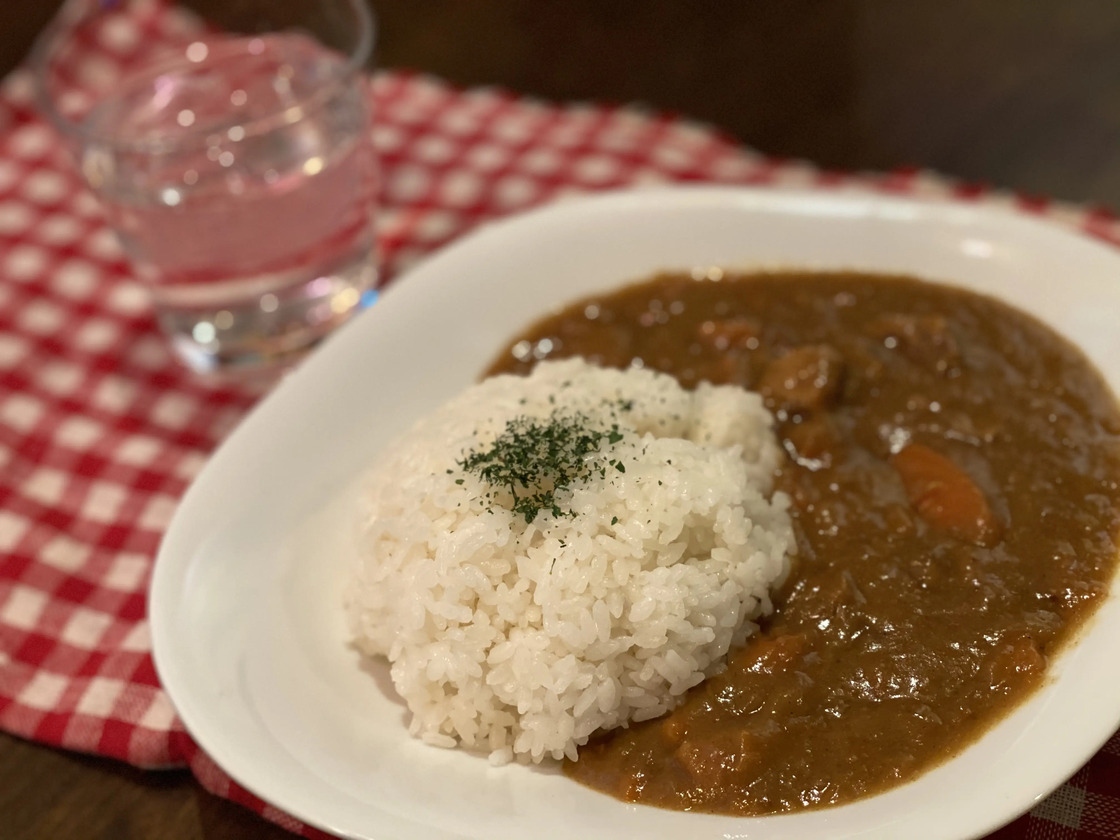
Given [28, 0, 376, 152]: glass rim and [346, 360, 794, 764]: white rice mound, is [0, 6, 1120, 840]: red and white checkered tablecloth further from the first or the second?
[28, 0, 376, 152]: glass rim

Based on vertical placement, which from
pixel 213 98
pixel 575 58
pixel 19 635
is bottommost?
pixel 19 635

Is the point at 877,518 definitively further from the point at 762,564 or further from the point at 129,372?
the point at 129,372

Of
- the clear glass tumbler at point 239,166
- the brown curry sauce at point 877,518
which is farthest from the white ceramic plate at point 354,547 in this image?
the clear glass tumbler at point 239,166

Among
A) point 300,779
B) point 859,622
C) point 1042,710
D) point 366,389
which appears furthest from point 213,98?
point 1042,710

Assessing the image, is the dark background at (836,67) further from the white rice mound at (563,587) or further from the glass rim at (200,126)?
the white rice mound at (563,587)

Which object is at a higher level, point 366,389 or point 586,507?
point 586,507

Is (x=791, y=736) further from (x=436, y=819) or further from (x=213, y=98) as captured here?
(x=213, y=98)
